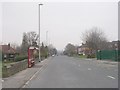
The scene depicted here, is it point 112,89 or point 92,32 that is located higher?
point 92,32

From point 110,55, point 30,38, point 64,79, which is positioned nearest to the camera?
point 64,79

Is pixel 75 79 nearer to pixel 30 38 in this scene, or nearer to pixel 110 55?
pixel 110 55

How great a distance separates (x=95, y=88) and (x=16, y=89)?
3564mm

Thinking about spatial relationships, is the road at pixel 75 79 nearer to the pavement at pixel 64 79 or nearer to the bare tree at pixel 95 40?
the pavement at pixel 64 79

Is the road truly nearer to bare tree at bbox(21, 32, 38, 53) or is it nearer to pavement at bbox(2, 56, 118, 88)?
pavement at bbox(2, 56, 118, 88)

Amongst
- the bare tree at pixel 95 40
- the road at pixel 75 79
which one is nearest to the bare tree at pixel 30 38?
the bare tree at pixel 95 40

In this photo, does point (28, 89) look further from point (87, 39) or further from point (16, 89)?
point (87, 39)

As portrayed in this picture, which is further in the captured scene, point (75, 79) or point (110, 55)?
point (110, 55)

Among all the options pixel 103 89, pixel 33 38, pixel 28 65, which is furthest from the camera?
pixel 33 38

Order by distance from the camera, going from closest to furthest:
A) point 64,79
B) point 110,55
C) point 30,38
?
point 64,79
point 110,55
point 30,38

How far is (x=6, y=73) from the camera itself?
2200 centimetres

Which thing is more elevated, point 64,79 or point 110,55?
point 110,55

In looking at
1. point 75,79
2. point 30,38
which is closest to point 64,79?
point 75,79

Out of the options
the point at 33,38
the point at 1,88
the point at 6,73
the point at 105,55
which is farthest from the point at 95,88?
the point at 33,38
